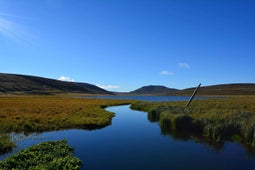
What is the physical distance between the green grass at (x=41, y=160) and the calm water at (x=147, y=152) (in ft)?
3.77

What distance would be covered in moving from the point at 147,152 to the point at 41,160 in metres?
7.70

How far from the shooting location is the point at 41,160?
14984 mm

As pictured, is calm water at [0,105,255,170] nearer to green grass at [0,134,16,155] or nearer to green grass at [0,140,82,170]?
green grass at [0,134,16,155]

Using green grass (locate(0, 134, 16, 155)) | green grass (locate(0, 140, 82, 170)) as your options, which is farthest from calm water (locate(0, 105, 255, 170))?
green grass (locate(0, 140, 82, 170))

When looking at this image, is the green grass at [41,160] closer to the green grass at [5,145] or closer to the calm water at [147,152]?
the calm water at [147,152]

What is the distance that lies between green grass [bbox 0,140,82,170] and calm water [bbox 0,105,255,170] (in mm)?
1148

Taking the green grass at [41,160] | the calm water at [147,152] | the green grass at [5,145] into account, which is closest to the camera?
the green grass at [41,160]

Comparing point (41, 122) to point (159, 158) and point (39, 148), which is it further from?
point (159, 158)

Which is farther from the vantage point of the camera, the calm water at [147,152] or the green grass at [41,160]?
the calm water at [147,152]

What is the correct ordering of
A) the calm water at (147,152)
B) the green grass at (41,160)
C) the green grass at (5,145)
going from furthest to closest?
the green grass at (5,145) < the calm water at (147,152) < the green grass at (41,160)

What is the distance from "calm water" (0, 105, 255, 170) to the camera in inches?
629

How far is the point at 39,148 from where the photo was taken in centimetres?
1767

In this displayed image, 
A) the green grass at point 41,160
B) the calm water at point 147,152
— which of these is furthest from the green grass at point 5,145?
the green grass at point 41,160

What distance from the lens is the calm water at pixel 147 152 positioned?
1598cm
